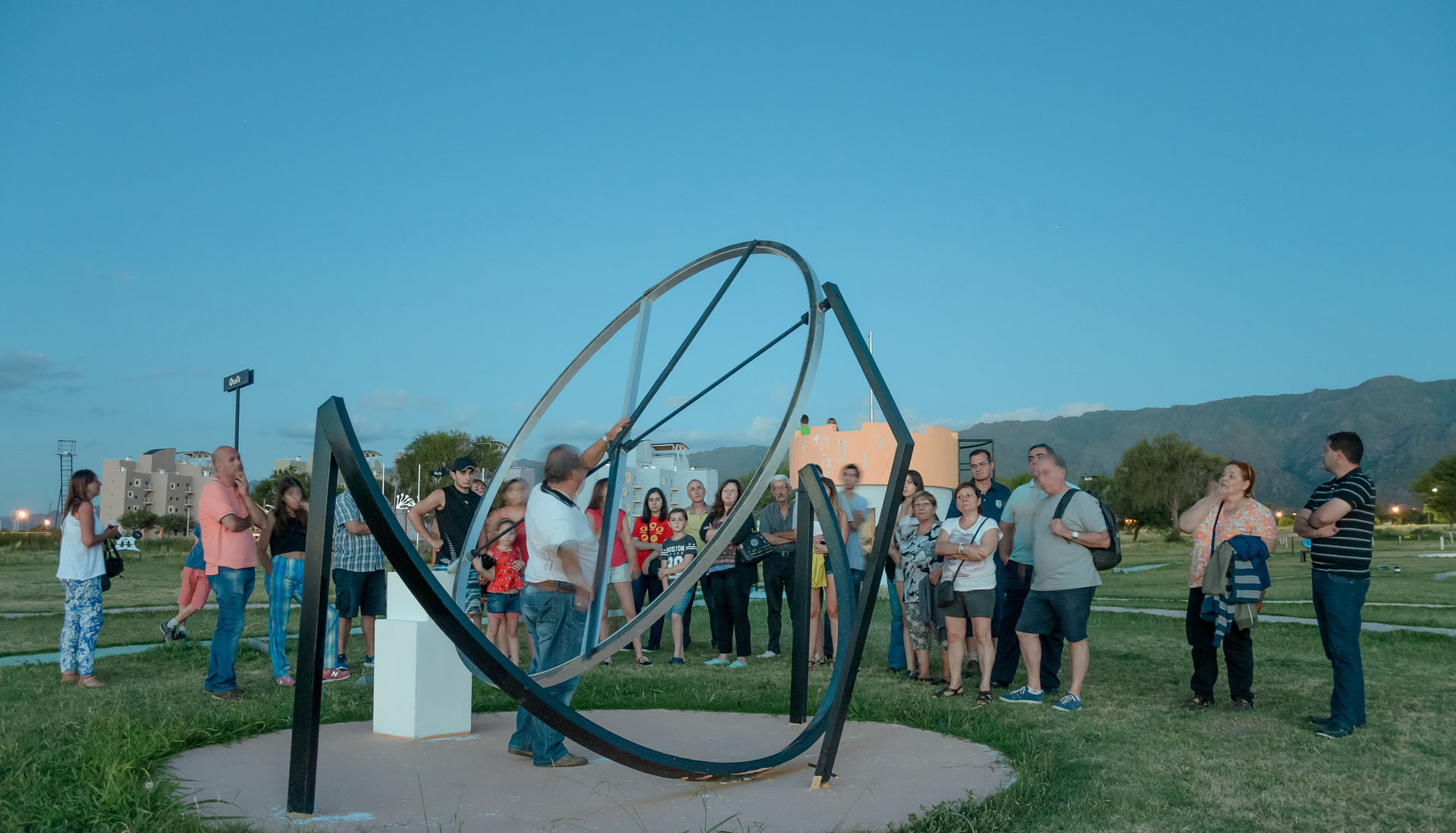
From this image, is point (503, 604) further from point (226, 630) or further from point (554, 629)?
point (554, 629)

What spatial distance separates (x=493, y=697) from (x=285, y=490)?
109 inches

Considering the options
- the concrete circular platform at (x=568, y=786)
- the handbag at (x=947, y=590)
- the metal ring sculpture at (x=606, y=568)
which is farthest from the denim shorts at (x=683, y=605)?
the concrete circular platform at (x=568, y=786)

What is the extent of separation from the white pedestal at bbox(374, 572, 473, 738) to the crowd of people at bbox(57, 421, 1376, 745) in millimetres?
576

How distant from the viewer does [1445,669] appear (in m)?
8.94

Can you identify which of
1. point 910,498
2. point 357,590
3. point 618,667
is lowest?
point 618,667

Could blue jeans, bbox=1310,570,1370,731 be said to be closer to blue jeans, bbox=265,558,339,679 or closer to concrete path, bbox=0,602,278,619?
blue jeans, bbox=265,558,339,679

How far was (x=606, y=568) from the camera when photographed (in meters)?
5.82


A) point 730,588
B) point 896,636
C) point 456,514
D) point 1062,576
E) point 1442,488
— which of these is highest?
point 1442,488

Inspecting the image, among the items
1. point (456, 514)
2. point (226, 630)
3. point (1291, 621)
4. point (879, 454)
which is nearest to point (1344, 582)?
point (456, 514)

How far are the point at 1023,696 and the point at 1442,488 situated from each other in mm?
74539

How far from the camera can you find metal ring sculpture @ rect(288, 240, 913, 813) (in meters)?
4.36

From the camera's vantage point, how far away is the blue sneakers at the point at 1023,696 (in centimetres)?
774

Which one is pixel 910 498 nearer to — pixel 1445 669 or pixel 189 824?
pixel 1445 669

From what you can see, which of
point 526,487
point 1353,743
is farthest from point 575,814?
point 1353,743
